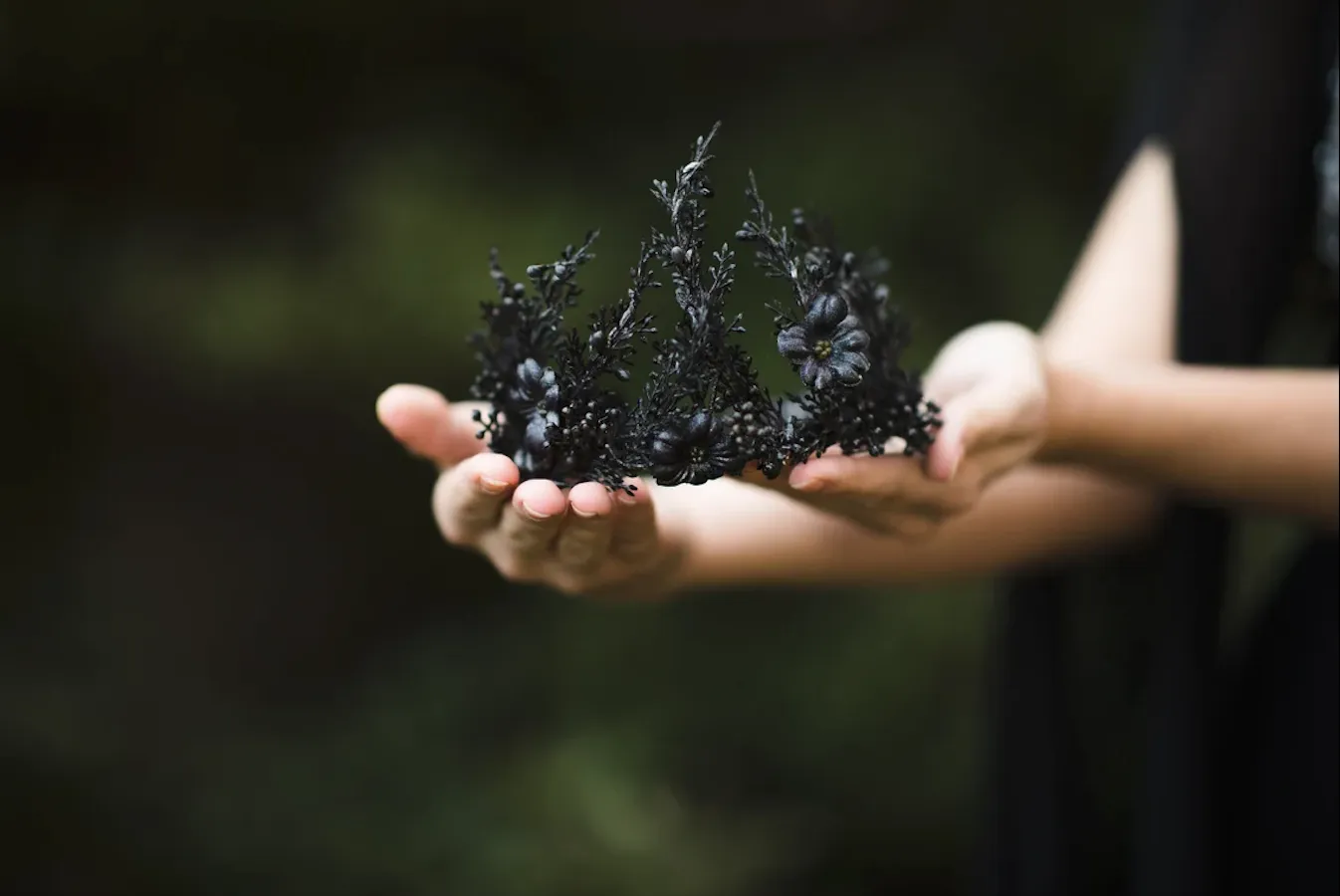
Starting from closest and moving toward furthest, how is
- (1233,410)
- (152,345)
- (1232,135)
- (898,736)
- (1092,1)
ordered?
(1233,410) → (1232,135) → (152,345) → (898,736) → (1092,1)

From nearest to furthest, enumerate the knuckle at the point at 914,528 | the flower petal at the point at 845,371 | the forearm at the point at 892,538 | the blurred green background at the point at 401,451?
the flower petal at the point at 845,371 < the knuckle at the point at 914,528 < the forearm at the point at 892,538 < the blurred green background at the point at 401,451

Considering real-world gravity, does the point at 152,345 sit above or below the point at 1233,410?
above

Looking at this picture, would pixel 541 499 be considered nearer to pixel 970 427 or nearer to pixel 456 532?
pixel 456 532

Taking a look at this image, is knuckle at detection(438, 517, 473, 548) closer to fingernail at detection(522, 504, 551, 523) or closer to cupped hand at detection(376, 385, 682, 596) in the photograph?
cupped hand at detection(376, 385, 682, 596)

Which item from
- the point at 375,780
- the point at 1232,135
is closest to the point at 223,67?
the point at 375,780

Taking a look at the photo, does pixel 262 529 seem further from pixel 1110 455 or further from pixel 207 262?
pixel 1110 455

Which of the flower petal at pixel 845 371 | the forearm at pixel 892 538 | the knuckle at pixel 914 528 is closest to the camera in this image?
the flower petal at pixel 845 371

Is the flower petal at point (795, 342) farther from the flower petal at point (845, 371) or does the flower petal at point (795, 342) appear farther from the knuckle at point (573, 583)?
the knuckle at point (573, 583)

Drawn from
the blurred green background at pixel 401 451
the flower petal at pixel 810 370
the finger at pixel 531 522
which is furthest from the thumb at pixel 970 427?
the blurred green background at pixel 401 451
